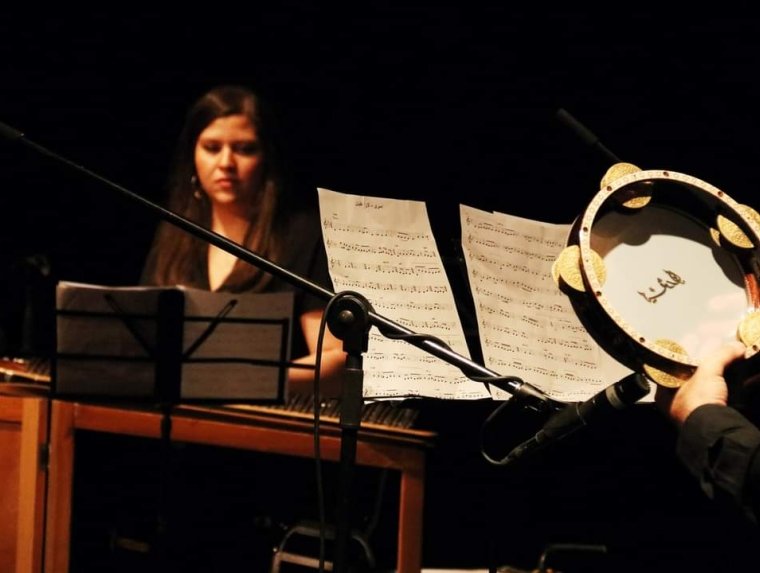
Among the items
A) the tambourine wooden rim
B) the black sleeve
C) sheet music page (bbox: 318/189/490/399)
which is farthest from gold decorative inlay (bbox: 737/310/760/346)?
sheet music page (bbox: 318/189/490/399)

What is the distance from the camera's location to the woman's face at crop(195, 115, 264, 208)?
3.04 metres

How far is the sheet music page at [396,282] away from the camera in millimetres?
1806

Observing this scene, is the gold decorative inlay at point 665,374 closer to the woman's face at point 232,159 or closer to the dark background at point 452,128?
the dark background at point 452,128

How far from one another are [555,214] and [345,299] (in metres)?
1.83

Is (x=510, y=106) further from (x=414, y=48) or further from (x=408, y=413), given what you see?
(x=408, y=413)

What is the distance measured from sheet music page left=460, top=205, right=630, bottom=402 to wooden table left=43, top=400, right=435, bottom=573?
542 mm

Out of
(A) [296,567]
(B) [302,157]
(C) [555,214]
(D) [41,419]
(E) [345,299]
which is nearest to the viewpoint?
(E) [345,299]

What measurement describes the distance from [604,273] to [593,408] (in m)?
0.21

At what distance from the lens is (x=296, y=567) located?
9.13 ft

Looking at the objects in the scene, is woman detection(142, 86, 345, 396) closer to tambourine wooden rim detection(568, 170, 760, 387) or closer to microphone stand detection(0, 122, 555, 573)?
microphone stand detection(0, 122, 555, 573)

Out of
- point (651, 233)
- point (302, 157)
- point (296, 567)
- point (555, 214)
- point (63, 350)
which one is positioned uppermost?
point (302, 157)

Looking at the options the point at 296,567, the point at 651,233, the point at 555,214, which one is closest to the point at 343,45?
the point at 555,214

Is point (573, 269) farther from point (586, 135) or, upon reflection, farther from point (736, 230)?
point (586, 135)

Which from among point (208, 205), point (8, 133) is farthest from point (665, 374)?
point (208, 205)
